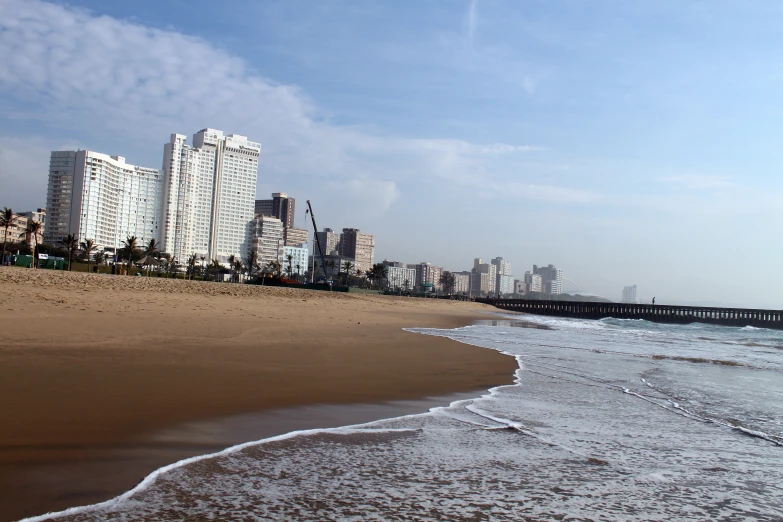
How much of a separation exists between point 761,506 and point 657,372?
7975 millimetres

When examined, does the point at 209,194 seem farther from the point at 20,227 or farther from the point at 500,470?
the point at 500,470

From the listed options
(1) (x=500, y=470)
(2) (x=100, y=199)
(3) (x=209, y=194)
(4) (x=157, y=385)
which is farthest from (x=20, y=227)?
(1) (x=500, y=470)

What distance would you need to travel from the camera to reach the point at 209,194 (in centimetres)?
15875

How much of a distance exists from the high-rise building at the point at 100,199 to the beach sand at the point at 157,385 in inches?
5344

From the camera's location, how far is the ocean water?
3.22m

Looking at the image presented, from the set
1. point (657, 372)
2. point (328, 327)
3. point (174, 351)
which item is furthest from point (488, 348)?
point (174, 351)

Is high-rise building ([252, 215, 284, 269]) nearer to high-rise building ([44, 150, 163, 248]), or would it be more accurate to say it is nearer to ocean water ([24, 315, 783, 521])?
high-rise building ([44, 150, 163, 248])

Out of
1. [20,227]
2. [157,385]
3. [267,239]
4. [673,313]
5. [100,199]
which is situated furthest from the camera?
[267,239]

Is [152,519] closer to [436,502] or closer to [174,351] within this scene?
[436,502]

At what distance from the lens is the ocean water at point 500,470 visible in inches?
127

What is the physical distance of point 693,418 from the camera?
260 inches

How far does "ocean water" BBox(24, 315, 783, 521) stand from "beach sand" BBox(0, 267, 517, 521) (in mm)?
428

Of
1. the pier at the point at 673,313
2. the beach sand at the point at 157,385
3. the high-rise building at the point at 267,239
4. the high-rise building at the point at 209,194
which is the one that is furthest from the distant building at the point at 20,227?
the beach sand at the point at 157,385

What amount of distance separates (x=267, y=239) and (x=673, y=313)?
13369 centimetres
